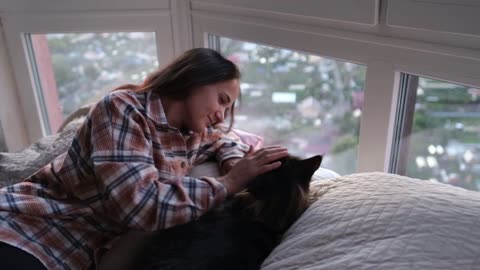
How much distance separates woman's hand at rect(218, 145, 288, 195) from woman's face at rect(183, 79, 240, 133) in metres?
0.20

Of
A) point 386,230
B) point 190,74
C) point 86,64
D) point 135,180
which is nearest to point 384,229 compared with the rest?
point 386,230

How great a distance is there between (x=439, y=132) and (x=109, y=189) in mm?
906

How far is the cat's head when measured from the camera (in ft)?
3.04

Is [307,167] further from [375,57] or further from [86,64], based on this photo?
[86,64]

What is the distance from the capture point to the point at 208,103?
3.84 ft

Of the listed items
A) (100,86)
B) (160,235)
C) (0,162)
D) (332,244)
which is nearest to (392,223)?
(332,244)

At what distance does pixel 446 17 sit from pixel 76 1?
154cm

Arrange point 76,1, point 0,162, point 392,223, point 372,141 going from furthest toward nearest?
point 76,1 → point 0,162 → point 372,141 → point 392,223

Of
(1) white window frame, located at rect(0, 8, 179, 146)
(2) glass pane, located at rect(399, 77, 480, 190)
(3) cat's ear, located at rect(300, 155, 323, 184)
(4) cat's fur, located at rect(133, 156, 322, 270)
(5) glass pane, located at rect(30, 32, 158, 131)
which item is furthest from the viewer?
(5) glass pane, located at rect(30, 32, 158, 131)

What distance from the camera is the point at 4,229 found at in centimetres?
106

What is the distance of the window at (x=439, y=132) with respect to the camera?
114 cm

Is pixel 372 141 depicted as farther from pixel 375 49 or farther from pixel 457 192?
pixel 457 192

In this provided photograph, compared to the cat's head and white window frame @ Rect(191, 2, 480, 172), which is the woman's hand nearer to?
the cat's head

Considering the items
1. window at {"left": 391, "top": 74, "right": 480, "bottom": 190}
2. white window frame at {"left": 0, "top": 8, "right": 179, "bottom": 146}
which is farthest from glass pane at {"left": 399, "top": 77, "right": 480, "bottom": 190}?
white window frame at {"left": 0, "top": 8, "right": 179, "bottom": 146}
